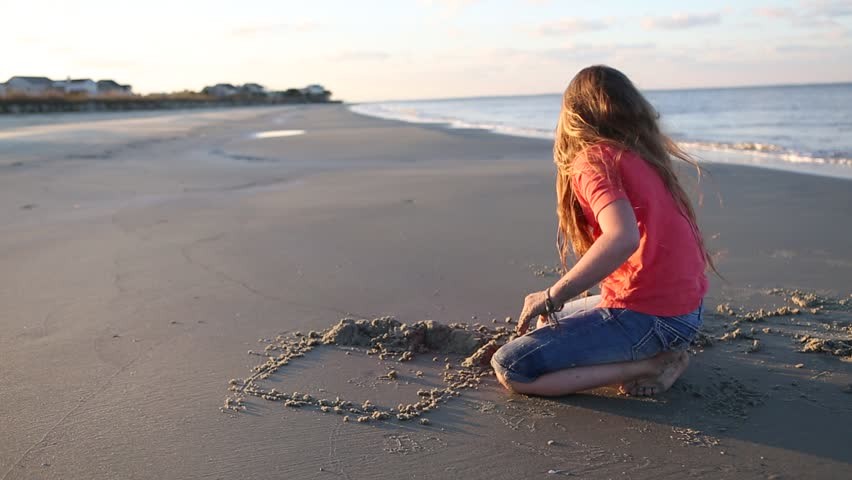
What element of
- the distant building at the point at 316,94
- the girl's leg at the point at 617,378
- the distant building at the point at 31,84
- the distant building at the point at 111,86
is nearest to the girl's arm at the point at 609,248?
the girl's leg at the point at 617,378

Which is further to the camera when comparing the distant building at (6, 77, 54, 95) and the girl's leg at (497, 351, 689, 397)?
the distant building at (6, 77, 54, 95)

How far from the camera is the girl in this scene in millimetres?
2431

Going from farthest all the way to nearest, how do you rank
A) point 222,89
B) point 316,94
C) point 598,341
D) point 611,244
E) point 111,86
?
point 316,94 < point 222,89 < point 111,86 < point 598,341 < point 611,244

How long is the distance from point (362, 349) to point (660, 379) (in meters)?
1.31

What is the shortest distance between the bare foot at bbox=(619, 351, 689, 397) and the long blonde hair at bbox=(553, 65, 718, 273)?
0.43 metres

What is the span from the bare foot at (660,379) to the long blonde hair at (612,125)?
1.43 feet

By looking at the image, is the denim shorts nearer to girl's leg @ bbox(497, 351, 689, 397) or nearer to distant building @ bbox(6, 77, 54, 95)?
girl's leg @ bbox(497, 351, 689, 397)

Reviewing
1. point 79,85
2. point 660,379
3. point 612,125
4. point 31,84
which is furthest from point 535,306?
point 79,85

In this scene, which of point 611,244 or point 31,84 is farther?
point 31,84

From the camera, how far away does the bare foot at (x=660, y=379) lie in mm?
2637

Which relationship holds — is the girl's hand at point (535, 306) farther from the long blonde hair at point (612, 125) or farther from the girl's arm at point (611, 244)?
the long blonde hair at point (612, 125)

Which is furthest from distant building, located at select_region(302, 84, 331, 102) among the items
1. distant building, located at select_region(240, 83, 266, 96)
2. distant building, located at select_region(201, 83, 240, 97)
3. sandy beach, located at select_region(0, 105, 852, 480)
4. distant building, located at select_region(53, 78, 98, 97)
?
sandy beach, located at select_region(0, 105, 852, 480)

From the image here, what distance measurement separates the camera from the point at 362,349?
321 centimetres

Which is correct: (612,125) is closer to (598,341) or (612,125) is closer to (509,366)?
(598,341)
